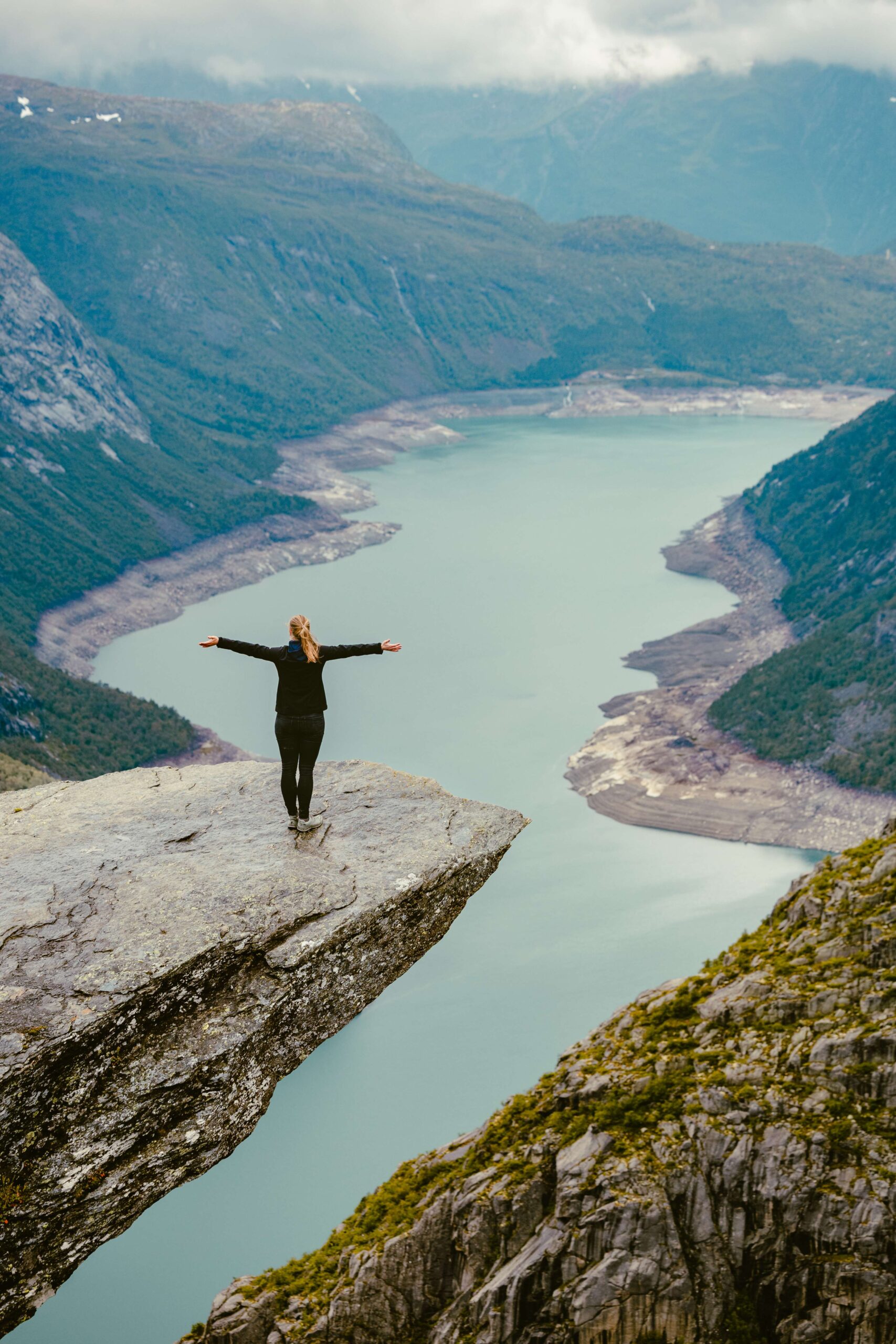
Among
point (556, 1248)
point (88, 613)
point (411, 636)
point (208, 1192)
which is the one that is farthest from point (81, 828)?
point (88, 613)

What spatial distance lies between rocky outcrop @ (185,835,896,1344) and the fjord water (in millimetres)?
26685

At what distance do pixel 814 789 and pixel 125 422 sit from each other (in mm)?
138920

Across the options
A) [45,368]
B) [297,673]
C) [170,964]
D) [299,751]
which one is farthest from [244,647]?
[45,368]

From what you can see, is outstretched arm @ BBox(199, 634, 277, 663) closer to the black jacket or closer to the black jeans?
the black jacket

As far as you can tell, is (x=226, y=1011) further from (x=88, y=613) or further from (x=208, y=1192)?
(x=88, y=613)

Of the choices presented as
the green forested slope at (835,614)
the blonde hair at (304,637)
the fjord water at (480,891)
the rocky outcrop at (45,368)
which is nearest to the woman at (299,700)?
the blonde hair at (304,637)

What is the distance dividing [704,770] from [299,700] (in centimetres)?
7542

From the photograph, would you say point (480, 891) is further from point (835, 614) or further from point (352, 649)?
point (352, 649)

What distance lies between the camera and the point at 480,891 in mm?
78938

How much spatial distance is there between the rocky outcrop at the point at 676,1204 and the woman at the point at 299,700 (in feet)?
26.0

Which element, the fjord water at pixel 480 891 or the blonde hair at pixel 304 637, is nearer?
the blonde hair at pixel 304 637

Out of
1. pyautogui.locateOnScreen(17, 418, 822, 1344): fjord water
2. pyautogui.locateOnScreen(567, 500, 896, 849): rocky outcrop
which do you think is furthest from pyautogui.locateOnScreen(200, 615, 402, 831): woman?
pyautogui.locateOnScreen(567, 500, 896, 849): rocky outcrop

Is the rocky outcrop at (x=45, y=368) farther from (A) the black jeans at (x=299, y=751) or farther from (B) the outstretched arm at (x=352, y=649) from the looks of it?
(A) the black jeans at (x=299, y=751)

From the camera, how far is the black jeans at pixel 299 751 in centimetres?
1750
